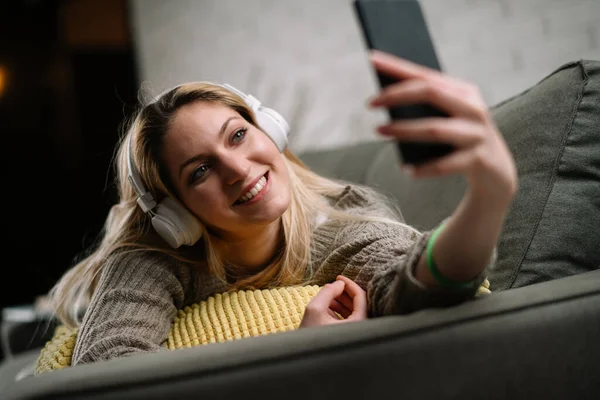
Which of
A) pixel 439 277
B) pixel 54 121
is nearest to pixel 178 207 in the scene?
pixel 439 277

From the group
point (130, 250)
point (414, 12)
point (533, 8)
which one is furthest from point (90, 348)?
point (533, 8)

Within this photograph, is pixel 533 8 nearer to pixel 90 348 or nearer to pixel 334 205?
pixel 334 205

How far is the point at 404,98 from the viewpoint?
580mm

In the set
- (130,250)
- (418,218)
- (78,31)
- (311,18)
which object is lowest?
(418,218)

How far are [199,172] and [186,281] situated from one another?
0.22 m

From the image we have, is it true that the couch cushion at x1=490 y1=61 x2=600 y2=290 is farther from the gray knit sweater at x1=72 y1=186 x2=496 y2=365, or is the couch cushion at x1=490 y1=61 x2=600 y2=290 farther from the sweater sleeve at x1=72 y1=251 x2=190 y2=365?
the sweater sleeve at x1=72 y1=251 x2=190 y2=365

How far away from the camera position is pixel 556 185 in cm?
91

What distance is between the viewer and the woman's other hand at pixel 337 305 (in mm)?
804

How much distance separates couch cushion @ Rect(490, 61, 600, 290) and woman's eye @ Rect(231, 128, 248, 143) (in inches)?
18.9

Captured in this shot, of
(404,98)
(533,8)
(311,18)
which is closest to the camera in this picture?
(404,98)

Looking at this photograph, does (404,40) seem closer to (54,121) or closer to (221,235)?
(221,235)

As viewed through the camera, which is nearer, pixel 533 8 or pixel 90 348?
pixel 90 348

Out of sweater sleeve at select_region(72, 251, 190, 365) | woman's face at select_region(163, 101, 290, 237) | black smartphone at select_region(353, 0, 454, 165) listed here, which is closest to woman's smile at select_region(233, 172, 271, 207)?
woman's face at select_region(163, 101, 290, 237)

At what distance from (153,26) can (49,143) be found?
3.28 ft
